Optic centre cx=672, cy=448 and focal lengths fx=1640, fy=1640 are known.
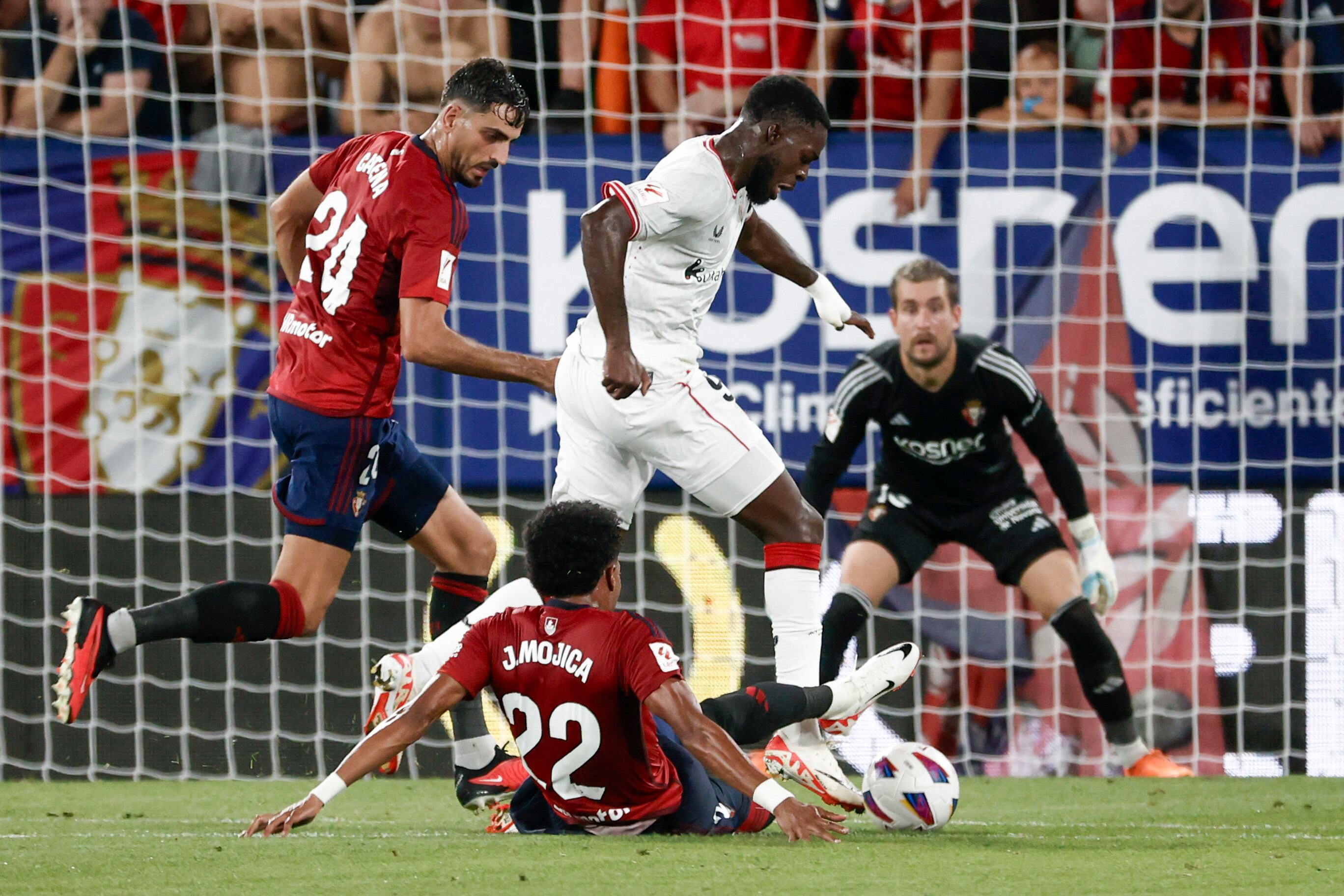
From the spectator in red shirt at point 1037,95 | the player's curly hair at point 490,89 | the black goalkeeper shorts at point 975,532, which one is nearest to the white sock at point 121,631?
the player's curly hair at point 490,89

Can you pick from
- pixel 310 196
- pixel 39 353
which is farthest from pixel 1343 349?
pixel 39 353

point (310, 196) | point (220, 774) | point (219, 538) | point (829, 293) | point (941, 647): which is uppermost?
point (310, 196)

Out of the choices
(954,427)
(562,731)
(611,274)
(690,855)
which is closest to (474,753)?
(562,731)

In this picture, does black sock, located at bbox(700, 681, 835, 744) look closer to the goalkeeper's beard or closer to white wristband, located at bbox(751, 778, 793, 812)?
white wristband, located at bbox(751, 778, 793, 812)

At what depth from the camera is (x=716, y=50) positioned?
21.7ft

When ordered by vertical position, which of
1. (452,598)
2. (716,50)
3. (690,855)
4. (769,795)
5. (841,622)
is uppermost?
(716,50)

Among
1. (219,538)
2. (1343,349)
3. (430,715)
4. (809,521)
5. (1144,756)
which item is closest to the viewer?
(430,715)

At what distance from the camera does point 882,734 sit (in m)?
6.01

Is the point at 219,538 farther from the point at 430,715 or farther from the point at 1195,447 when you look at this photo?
the point at 1195,447

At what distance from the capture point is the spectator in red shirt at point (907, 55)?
257 inches

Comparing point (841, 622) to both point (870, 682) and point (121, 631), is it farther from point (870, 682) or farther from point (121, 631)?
point (121, 631)

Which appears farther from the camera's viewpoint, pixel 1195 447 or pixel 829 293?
pixel 1195 447

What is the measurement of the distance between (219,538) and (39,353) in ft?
3.38

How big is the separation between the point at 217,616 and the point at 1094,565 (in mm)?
2779
